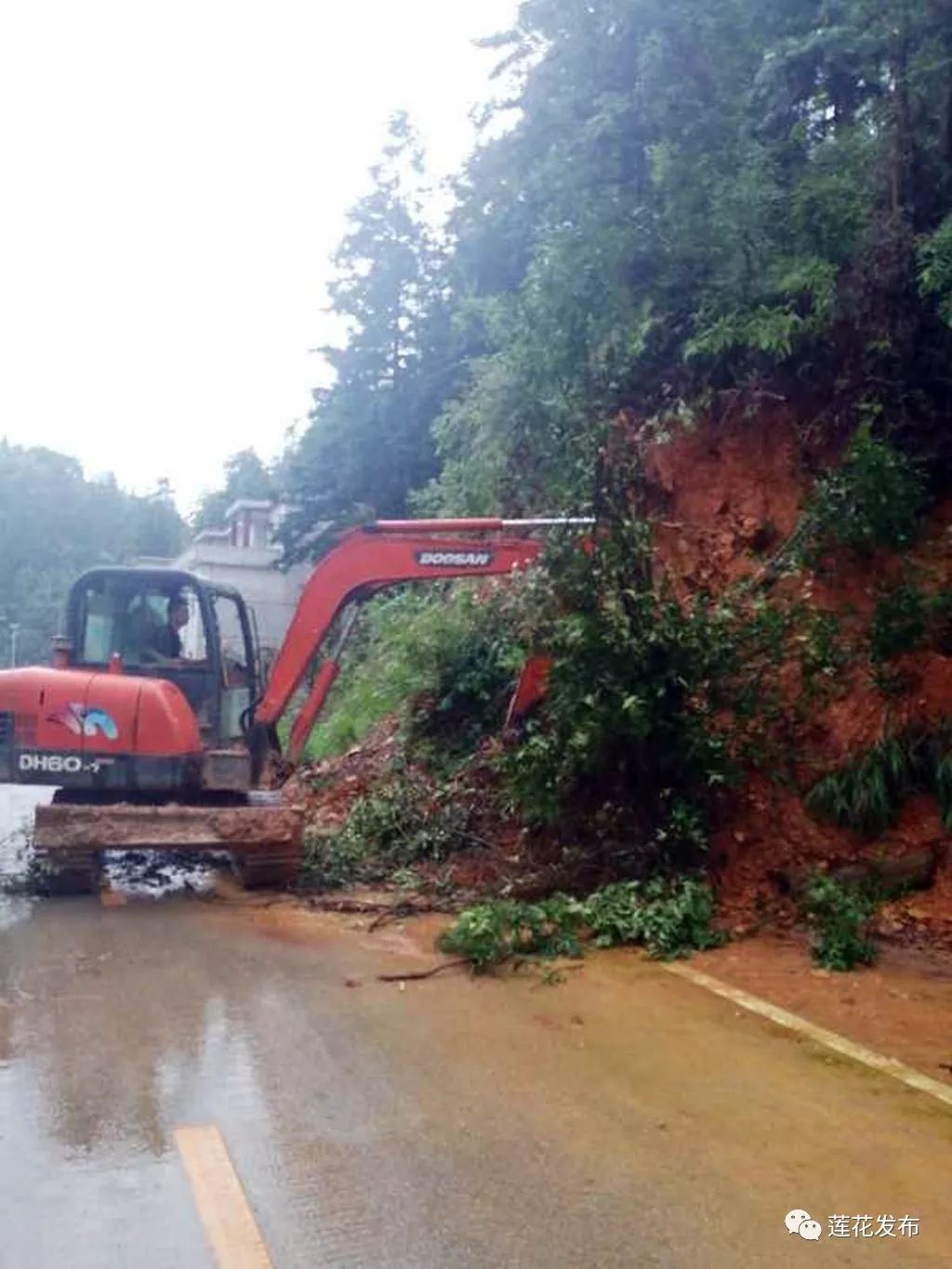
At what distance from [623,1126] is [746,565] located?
7.50 m

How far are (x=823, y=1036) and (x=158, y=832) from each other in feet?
19.0

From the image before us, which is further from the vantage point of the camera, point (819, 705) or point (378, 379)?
point (378, 379)

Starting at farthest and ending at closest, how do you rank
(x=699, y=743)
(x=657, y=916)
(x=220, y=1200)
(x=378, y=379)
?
(x=378, y=379) < (x=699, y=743) < (x=657, y=916) < (x=220, y=1200)

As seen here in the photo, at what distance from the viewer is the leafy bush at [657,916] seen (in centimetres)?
897

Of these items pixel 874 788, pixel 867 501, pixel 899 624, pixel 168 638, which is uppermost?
pixel 867 501

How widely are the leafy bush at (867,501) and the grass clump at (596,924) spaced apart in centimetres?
339

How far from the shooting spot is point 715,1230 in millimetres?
4461

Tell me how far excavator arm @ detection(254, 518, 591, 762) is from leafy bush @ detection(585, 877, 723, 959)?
3.06m

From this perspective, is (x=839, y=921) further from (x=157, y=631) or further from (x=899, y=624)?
(x=157, y=631)

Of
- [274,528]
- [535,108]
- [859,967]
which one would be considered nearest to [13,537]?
[274,528]

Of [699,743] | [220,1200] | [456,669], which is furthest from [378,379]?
[220,1200]

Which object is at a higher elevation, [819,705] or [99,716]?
[819,705]

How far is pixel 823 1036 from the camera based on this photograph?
6891 millimetres

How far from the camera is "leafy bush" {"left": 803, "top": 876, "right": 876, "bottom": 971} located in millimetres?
8328
